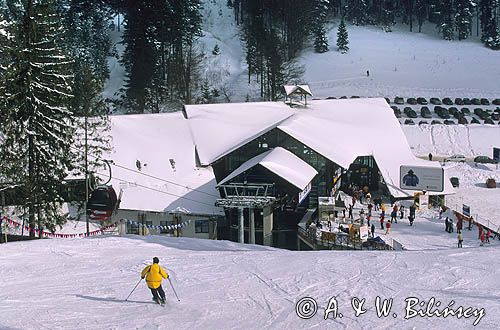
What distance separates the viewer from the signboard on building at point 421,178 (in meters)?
30.5

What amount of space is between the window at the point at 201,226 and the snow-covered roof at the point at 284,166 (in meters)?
1.94

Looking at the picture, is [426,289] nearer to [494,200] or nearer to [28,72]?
[28,72]

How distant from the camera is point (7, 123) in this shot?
21.4 m

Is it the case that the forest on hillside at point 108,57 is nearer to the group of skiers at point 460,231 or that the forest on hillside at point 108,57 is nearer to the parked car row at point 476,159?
the group of skiers at point 460,231

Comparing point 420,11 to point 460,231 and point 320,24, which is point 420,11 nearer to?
point 320,24

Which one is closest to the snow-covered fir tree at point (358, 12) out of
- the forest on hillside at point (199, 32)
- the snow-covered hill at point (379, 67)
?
the forest on hillside at point (199, 32)

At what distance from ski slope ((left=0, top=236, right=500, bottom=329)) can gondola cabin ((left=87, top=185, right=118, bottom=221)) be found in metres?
9.06

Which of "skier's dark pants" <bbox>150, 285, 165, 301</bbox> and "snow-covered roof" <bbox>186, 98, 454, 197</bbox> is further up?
"snow-covered roof" <bbox>186, 98, 454, 197</bbox>

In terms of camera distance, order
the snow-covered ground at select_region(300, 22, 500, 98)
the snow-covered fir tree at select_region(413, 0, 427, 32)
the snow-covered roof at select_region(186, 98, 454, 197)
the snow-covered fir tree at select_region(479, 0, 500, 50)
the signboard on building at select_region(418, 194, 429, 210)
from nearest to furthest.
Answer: the signboard on building at select_region(418, 194, 429, 210), the snow-covered roof at select_region(186, 98, 454, 197), the snow-covered ground at select_region(300, 22, 500, 98), the snow-covered fir tree at select_region(479, 0, 500, 50), the snow-covered fir tree at select_region(413, 0, 427, 32)

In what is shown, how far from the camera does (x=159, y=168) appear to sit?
32062 millimetres

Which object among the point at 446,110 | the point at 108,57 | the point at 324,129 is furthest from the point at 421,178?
the point at 108,57

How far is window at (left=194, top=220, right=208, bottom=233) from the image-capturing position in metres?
27.1

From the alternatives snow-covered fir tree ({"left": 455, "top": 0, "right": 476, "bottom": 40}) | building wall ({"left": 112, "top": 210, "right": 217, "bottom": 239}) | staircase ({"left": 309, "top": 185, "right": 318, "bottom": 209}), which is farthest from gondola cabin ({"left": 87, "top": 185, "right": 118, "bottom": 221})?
snow-covered fir tree ({"left": 455, "top": 0, "right": 476, "bottom": 40})

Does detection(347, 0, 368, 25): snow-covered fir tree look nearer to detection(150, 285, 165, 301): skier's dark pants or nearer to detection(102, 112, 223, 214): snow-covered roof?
detection(102, 112, 223, 214): snow-covered roof
